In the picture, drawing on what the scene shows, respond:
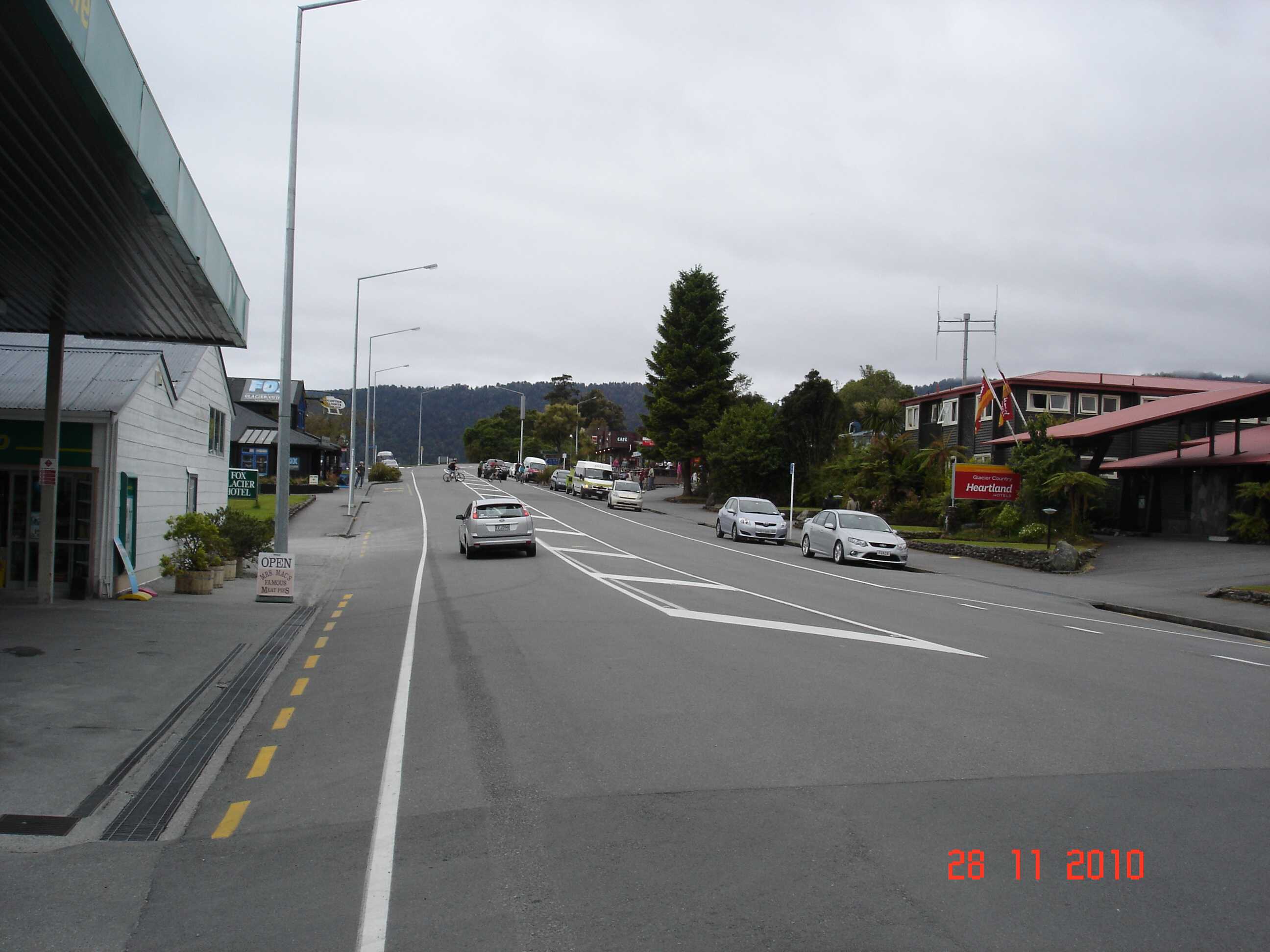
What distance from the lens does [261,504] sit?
148 ft

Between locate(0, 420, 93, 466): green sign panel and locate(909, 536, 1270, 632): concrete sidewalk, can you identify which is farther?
locate(909, 536, 1270, 632): concrete sidewalk

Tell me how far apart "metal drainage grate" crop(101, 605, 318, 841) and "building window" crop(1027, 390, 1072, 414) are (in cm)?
4402

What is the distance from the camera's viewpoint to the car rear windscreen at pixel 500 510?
26000mm

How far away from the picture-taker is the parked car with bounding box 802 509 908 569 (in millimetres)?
26547

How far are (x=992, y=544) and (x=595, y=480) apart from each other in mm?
33063

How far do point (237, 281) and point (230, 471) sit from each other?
15.9m

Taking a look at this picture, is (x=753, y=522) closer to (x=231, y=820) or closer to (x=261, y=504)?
(x=261, y=504)

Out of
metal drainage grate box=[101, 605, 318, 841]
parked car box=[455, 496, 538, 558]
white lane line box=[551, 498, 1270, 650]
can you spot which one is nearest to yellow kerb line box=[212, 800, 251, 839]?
metal drainage grate box=[101, 605, 318, 841]

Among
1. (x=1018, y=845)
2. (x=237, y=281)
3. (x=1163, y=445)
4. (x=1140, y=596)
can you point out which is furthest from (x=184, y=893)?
(x=1163, y=445)

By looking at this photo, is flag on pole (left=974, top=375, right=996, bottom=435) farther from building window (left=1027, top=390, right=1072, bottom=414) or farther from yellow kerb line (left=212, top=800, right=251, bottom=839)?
yellow kerb line (left=212, top=800, right=251, bottom=839)

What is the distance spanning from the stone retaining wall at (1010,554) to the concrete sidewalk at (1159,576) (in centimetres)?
28

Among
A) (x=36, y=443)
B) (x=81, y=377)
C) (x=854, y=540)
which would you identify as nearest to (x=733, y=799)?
(x=36, y=443)

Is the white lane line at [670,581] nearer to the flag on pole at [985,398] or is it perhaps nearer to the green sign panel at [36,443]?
the green sign panel at [36,443]

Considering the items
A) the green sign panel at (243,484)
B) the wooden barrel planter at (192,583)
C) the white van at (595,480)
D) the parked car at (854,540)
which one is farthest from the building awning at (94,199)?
the white van at (595,480)
